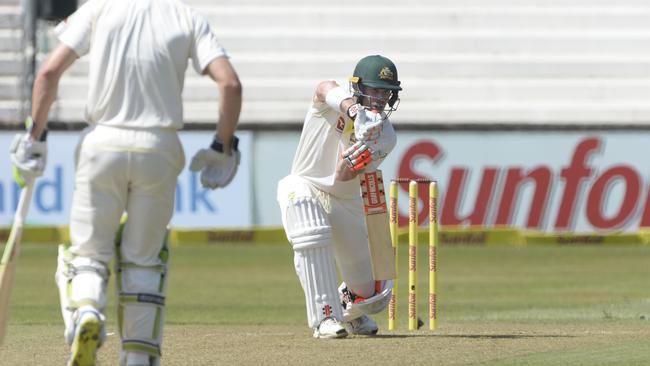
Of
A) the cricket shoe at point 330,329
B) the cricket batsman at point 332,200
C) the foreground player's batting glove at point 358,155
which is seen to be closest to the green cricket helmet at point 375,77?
the cricket batsman at point 332,200

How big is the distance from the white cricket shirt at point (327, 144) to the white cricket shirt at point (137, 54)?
1.90m

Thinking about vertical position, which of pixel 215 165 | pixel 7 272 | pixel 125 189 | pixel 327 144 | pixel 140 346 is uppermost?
pixel 215 165

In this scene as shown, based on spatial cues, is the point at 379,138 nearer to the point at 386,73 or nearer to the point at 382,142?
the point at 382,142

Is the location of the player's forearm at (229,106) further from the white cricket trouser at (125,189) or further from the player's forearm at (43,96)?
the player's forearm at (43,96)

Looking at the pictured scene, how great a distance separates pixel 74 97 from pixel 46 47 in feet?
2.69

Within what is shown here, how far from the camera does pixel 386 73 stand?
6.71m

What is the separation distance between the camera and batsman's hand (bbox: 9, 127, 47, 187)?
5098 millimetres

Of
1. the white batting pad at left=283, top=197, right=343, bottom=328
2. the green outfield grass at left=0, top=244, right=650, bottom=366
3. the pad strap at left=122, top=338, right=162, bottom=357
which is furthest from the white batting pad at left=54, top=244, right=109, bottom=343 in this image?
the white batting pad at left=283, top=197, right=343, bottom=328

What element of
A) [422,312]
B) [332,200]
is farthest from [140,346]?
[422,312]

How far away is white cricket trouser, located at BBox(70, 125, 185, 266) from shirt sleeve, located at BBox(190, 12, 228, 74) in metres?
0.26

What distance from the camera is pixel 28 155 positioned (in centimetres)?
512

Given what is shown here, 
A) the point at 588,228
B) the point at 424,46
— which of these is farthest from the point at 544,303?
the point at 424,46

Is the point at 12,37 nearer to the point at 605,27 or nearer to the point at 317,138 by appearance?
the point at 605,27

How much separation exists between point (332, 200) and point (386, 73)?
2.28 feet
